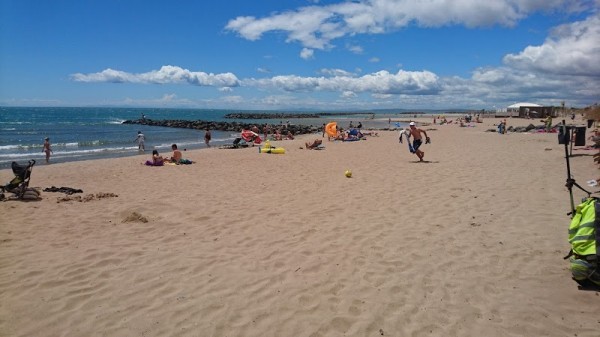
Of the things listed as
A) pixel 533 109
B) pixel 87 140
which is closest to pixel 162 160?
pixel 87 140

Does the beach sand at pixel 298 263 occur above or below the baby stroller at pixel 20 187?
below

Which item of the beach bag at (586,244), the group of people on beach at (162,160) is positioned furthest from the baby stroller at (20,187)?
the beach bag at (586,244)

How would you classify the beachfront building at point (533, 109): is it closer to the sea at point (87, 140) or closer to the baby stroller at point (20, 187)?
the sea at point (87, 140)

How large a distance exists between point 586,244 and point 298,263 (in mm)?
3429

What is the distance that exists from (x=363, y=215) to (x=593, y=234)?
3806 millimetres

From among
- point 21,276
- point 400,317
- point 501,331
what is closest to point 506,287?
point 501,331

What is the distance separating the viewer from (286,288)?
Result: 4.55 metres

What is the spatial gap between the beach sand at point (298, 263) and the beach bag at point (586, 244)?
0.20 meters

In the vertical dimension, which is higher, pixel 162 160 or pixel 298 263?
pixel 162 160

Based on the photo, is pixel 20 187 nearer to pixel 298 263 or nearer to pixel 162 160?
pixel 162 160

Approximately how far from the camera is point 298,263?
5262 millimetres

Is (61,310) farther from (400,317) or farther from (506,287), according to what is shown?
(506,287)

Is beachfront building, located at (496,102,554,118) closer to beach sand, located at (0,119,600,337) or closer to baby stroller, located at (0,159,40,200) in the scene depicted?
beach sand, located at (0,119,600,337)

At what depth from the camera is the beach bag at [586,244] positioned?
4297 mm
